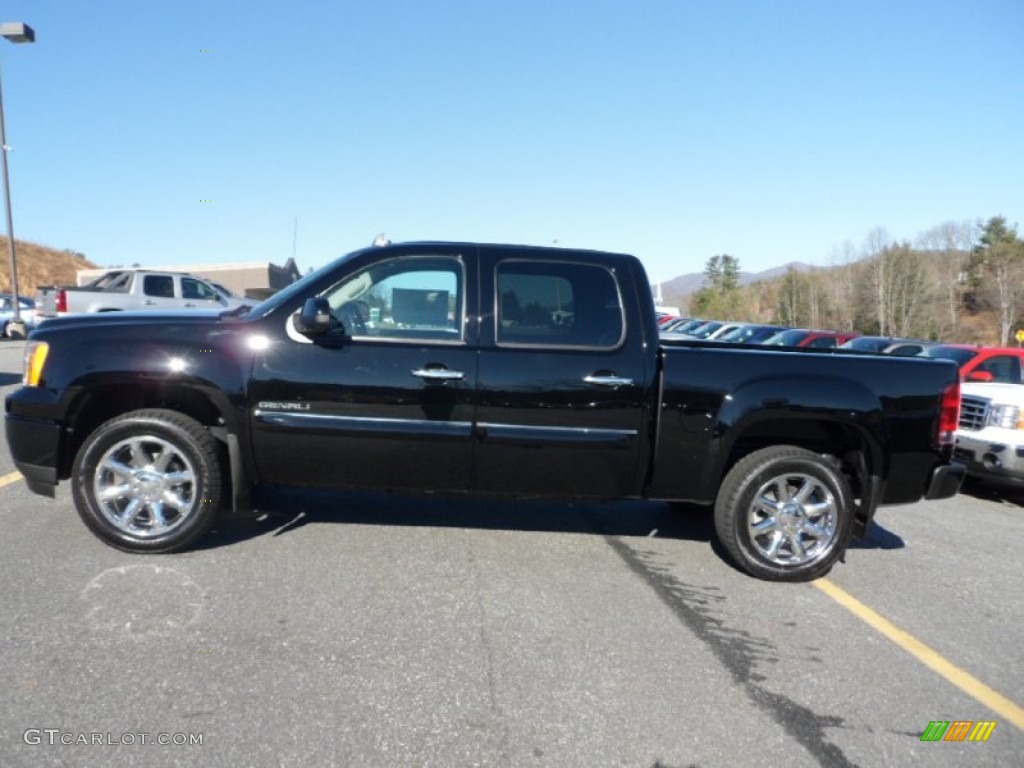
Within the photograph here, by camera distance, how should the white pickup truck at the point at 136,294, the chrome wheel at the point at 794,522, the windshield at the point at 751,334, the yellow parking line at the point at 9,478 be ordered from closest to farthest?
the chrome wheel at the point at 794,522 < the yellow parking line at the point at 9,478 < the white pickup truck at the point at 136,294 < the windshield at the point at 751,334

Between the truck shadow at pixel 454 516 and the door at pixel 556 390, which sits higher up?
the door at pixel 556 390

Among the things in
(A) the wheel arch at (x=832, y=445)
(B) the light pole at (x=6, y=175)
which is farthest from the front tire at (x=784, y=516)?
(B) the light pole at (x=6, y=175)

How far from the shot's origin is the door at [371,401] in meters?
4.24

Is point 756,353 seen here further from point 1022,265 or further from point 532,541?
point 1022,265

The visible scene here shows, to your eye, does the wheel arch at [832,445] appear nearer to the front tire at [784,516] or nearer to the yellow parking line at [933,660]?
the front tire at [784,516]

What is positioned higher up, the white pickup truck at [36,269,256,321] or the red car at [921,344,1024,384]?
the white pickup truck at [36,269,256,321]

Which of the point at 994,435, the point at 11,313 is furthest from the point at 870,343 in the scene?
the point at 11,313

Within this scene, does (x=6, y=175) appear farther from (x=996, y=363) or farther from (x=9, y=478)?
(x=996, y=363)

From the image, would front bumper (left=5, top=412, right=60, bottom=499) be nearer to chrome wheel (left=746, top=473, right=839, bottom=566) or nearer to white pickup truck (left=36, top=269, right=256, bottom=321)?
chrome wheel (left=746, top=473, right=839, bottom=566)

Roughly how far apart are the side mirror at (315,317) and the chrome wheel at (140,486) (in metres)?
1.09

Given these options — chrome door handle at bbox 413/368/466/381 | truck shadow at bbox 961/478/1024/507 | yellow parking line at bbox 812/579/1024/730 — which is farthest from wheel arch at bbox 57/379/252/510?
truck shadow at bbox 961/478/1024/507

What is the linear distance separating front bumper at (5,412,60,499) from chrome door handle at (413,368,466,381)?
2.15m

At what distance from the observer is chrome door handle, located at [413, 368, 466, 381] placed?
422cm

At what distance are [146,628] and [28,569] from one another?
1138 mm
